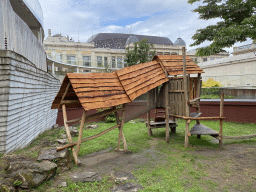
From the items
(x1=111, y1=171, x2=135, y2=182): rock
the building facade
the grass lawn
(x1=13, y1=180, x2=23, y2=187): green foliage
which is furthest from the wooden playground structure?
the building facade

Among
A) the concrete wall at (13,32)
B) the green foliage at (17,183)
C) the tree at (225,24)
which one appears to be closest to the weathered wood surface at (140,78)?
the concrete wall at (13,32)

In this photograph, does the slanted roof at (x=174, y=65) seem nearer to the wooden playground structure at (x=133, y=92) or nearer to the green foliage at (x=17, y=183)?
the wooden playground structure at (x=133, y=92)

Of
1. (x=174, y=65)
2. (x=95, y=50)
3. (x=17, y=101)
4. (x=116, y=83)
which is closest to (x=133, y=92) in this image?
(x=116, y=83)

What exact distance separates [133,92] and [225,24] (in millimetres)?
12675

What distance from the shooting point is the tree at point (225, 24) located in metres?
11.5

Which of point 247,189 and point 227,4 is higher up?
point 227,4

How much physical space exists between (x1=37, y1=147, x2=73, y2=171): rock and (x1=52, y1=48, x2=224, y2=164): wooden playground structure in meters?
0.20

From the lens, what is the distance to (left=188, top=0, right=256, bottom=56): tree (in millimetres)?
11523

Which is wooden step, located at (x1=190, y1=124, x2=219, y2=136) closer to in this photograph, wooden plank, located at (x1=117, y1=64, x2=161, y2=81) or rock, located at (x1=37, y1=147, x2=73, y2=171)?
wooden plank, located at (x1=117, y1=64, x2=161, y2=81)

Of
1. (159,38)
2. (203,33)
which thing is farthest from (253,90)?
(159,38)

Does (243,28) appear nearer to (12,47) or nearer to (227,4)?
(227,4)

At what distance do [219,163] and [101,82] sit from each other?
15.5 feet

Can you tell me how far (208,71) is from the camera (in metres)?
28.9

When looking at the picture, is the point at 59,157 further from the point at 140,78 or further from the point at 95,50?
the point at 95,50
